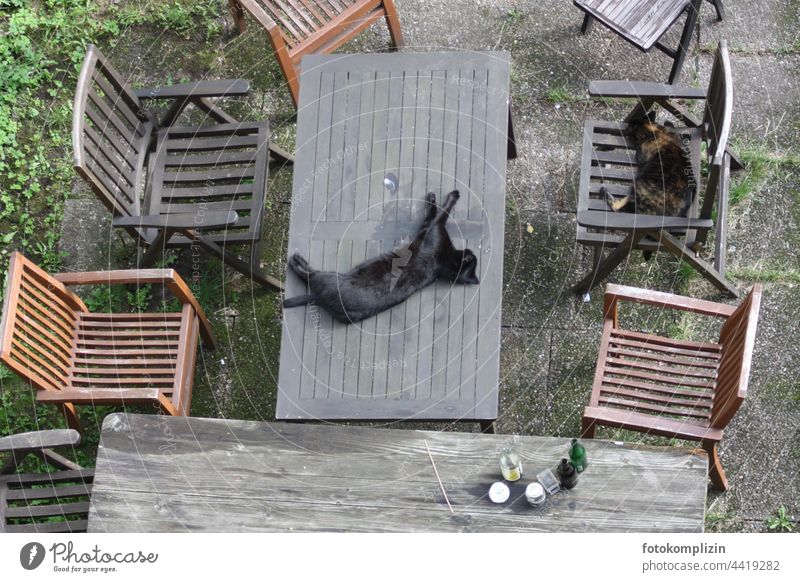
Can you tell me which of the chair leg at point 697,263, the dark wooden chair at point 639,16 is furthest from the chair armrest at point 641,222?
the dark wooden chair at point 639,16

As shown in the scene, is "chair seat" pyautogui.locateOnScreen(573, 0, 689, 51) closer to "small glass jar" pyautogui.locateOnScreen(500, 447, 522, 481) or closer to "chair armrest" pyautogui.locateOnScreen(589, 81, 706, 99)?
"chair armrest" pyautogui.locateOnScreen(589, 81, 706, 99)

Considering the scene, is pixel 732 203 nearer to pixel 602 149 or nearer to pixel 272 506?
pixel 602 149

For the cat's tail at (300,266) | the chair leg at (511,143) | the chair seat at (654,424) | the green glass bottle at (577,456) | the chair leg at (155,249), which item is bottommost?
the green glass bottle at (577,456)

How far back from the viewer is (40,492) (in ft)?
14.5

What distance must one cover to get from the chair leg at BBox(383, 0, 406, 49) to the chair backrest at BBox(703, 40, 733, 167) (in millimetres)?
1754

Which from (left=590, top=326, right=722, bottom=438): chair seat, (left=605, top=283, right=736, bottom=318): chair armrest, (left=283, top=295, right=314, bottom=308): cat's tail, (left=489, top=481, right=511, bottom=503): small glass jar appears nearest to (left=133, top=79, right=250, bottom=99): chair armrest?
(left=283, top=295, right=314, bottom=308): cat's tail

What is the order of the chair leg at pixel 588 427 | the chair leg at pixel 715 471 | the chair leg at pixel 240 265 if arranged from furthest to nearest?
the chair leg at pixel 240 265 < the chair leg at pixel 715 471 < the chair leg at pixel 588 427

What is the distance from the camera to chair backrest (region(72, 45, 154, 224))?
14.8 ft

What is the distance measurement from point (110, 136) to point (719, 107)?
2.93m

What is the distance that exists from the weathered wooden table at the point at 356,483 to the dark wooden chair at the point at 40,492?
655 millimetres

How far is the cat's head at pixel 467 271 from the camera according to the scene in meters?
4.30

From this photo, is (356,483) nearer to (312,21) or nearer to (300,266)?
(300,266)

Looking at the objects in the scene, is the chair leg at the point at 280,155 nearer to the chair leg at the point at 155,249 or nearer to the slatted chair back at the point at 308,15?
the slatted chair back at the point at 308,15

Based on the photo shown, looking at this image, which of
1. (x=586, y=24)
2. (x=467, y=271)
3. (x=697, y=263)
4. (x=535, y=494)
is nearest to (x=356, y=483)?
(x=535, y=494)
